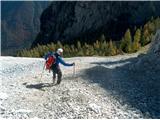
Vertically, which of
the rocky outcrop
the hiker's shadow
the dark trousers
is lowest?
the hiker's shadow

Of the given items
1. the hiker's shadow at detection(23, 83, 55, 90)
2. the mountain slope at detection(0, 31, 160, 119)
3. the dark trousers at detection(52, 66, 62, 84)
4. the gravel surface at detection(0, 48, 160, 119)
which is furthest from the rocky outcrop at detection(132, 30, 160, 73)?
the hiker's shadow at detection(23, 83, 55, 90)

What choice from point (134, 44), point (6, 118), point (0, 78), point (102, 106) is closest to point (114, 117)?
point (102, 106)

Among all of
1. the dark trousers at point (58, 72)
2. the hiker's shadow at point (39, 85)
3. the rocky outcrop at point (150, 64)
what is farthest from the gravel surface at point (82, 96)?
the rocky outcrop at point (150, 64)

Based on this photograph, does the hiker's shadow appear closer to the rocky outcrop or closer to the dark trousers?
the dark trousers

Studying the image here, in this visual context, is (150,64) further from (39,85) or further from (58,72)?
(39,85)

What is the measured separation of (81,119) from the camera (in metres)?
23.1

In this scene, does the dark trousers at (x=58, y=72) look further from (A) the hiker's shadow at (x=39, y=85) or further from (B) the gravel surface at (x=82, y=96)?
(A) the hiker's shadow at (x=39, y=85)

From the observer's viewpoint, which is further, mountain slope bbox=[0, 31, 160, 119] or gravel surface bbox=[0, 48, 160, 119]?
mountain slope bbox=[0, 31, 160, 119]

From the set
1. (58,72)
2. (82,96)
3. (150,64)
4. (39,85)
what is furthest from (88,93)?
(150,64)

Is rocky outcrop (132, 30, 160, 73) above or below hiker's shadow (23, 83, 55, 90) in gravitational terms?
above

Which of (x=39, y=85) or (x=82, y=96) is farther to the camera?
(x=39, y=85)

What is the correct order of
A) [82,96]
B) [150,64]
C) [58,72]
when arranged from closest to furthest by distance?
[82,96] < [58,72] < [150,64]

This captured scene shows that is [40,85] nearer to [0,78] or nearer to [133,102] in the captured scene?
[0,78]

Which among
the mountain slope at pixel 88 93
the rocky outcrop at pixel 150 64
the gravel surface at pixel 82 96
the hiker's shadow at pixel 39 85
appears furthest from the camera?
the rocky outcrop at pixel 150 64
